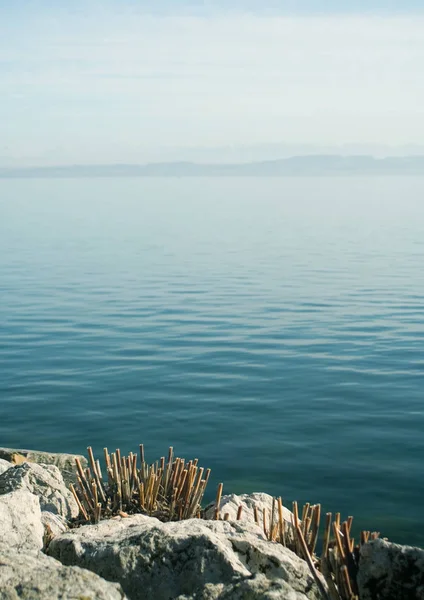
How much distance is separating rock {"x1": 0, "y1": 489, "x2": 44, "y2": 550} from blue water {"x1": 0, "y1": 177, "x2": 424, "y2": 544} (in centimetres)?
667

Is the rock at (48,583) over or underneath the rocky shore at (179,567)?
over

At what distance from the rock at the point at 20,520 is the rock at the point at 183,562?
2.19 ft

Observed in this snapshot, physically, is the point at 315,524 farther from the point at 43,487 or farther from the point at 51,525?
the point at 43,487

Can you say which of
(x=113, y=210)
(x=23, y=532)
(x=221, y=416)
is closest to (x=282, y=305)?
(x=221, y=416)

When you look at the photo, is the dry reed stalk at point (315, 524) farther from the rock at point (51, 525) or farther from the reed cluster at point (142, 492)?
the rock at point (51, 525)

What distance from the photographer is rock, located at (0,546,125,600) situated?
17.4 feet

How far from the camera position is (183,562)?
21.6ft

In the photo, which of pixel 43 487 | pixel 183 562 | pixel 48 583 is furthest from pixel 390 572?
pixel 43 487

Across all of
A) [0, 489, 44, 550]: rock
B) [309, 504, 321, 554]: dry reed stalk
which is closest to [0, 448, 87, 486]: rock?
[0, 489, 44, 550]: rock

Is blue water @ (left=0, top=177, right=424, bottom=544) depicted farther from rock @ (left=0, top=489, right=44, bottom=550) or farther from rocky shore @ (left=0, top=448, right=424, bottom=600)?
rocky shore @ (left=0, top=448, right=424, bottom=600)

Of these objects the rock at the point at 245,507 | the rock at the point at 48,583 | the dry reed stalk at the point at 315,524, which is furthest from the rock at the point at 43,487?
the rock at the point at 48,583

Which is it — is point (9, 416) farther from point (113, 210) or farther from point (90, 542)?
point (113, 210)

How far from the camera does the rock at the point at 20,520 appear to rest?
298 inches

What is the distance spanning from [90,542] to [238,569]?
1.24m
